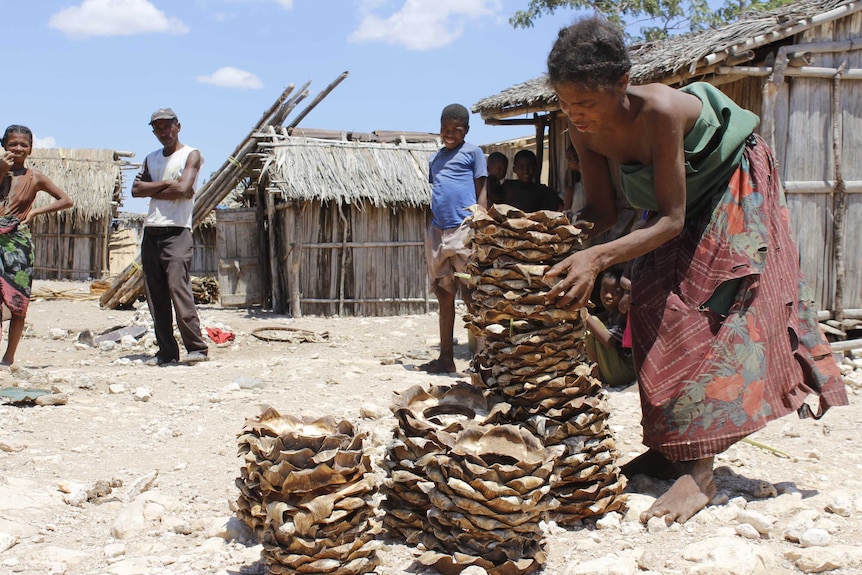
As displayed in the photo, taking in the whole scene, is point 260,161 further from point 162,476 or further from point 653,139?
point 653,139

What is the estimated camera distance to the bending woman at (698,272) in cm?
284

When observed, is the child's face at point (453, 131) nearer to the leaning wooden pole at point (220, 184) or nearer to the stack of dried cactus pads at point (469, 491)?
the stack of dried cactus pads at point (469, 491)

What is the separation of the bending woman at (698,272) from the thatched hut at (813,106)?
3.79m

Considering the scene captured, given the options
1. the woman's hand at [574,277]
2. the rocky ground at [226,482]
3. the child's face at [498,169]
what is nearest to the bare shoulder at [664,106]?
the woman's hand at [574,277]

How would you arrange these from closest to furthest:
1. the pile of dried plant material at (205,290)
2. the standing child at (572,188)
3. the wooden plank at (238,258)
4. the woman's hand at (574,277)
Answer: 1. the woman's hand at (574,277)
2. the standing child at (572,188)
3. the wooden plank at (238,258)
4. the pile of dried plant material at (205,290)

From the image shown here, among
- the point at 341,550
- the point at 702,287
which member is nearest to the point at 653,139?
the point at 702,287

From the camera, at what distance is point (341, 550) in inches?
91.4

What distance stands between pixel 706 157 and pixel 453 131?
3.39 m

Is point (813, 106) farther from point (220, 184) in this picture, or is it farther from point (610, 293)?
point (220, 184)

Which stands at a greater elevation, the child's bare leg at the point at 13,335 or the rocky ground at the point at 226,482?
the child's bare leg at the point at 13,335

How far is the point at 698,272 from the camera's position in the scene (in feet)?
10.1

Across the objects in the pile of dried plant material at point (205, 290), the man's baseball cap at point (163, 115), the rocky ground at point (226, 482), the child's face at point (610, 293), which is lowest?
the rocky ground at point (226, 482)

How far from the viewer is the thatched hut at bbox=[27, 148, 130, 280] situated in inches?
766

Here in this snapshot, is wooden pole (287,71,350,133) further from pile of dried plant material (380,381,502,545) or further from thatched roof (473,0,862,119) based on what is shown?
pile of dried plant material (380,381,502,545)
